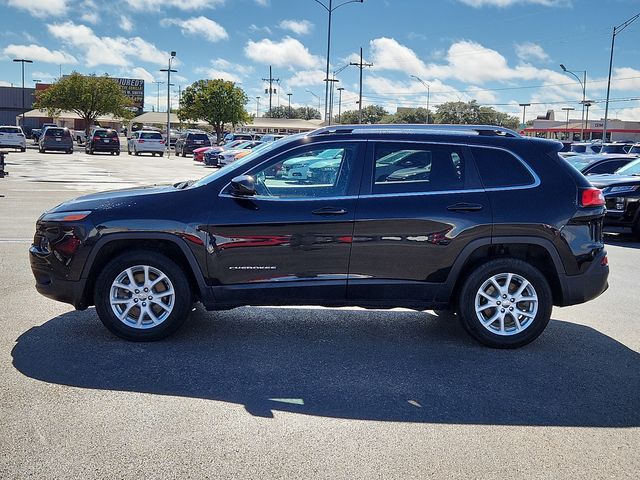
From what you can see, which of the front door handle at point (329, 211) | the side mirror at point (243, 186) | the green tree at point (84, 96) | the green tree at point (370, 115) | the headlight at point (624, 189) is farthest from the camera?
the green tree at point (370, 115)

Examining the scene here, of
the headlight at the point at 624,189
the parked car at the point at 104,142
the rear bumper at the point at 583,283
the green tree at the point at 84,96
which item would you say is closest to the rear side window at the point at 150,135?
the parked car at the point at 104,142

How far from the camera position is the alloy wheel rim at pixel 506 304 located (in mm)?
5688

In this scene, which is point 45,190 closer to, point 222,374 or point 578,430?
point 222,374

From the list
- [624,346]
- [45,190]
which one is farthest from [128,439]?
[45,190]

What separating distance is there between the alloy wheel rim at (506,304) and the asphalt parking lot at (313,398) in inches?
9.1

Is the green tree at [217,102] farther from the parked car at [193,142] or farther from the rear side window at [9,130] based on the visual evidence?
the rear side window at [9,130]

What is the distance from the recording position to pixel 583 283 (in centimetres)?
573

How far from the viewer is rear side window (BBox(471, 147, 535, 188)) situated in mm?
5727

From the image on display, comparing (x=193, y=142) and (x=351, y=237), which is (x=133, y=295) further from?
(x=193, y=142)

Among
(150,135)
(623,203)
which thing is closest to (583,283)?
(623,203)

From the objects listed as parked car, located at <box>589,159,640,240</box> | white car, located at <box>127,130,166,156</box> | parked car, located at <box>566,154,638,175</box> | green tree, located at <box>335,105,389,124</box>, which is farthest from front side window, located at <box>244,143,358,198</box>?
green tree, located at <box>335,105,389,124</box>

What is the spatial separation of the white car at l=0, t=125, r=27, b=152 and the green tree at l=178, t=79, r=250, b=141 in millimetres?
33340

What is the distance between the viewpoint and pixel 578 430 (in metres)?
4.16

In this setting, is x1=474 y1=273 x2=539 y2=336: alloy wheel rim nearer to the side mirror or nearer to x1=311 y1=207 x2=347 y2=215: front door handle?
x1=311 y1=207 x2=347 y2=215: front door handle
